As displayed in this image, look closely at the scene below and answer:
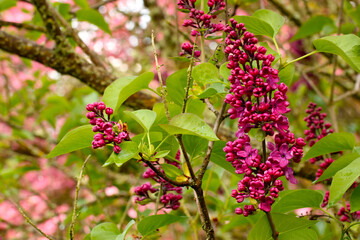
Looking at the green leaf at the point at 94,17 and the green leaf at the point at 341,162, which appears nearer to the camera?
the green leaf at the point at 341,162

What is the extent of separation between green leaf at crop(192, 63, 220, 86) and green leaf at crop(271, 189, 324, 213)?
0.64 ft

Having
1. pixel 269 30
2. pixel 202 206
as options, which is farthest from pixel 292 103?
pixel 202 206

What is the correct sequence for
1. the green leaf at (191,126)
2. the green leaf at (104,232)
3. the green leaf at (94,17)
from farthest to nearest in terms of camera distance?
the green leaf at (94,17), the green leaf at (104,232), the green leaf at (191,126)

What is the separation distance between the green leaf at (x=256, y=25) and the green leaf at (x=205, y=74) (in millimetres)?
93

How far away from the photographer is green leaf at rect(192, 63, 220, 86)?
0.52 m

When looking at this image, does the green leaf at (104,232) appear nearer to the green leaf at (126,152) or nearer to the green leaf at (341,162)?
the green leaf at (126,152)

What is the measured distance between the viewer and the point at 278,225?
510mm

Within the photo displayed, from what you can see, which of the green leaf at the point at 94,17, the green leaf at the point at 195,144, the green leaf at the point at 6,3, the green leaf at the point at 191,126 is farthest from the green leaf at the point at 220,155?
the green leaf at the point at 6,3

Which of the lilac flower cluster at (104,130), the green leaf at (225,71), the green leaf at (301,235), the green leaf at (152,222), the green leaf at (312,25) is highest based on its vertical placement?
the green leaf at (312,25)

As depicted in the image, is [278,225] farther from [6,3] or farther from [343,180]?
[6,3]

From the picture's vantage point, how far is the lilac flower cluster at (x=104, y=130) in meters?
0.46

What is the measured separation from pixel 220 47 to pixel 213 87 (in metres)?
0.08

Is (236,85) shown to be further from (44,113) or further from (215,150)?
(44,113)

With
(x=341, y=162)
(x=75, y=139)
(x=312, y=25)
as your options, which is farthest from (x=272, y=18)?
(x=312, y=25)
